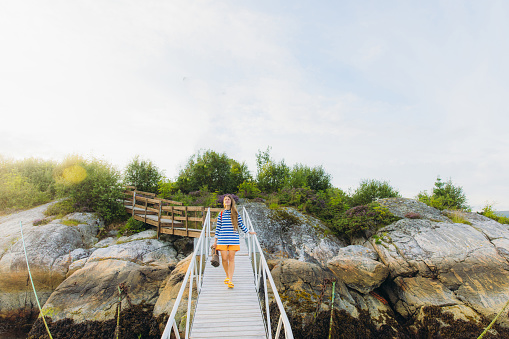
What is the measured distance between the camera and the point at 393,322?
23.5ft

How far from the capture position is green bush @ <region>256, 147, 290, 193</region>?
74.9 ft

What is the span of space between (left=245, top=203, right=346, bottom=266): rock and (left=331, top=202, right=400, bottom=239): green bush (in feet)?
2.19

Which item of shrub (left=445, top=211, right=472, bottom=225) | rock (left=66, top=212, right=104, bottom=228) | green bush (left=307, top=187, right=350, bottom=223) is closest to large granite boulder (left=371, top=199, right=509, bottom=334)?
shrub (left=445, top=211, right=472, bottom=225)

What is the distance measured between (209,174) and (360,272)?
15780 mm

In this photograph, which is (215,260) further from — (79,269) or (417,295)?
(79,269)

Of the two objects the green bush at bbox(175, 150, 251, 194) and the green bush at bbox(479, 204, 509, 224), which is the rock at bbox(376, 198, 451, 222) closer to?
the green bush at bbox(479, 204, 509, 224)

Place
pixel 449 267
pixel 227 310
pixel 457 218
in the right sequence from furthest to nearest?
pixel 457 218, pixel 449 267, pixel 227 310

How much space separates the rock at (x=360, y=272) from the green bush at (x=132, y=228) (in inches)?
459

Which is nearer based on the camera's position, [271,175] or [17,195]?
[17,195]

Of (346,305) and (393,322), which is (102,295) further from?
(393,322)

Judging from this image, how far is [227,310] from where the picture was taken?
4547 millimetres

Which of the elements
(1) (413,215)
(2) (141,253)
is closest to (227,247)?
(2) (141,253)

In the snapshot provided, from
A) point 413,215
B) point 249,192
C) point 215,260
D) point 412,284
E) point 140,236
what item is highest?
point 249,192

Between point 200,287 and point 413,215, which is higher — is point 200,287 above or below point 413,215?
below
